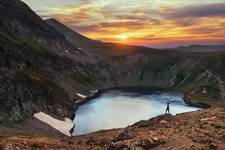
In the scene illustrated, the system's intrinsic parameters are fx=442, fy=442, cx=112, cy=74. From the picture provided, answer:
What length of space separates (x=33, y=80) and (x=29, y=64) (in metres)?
27.4

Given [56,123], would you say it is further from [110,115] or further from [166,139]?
[166,139]

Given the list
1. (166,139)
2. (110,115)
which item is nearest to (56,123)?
(110,115)

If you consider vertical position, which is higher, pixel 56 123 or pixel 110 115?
pixel 56 123

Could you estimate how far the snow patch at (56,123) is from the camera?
140 metres

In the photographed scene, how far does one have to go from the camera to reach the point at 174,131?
48.5 metres

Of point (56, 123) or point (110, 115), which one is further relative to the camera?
point (110, 115)

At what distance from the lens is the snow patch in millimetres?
A: 139663

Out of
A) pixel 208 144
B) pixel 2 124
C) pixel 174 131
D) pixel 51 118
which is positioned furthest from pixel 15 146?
pixel 51 118

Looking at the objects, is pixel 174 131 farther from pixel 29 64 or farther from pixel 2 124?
pixel 29 64

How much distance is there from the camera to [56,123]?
145 meters

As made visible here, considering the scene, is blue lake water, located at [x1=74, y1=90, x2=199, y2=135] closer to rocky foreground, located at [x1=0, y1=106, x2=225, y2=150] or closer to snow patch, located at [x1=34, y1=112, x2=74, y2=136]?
snow patch, located at [x1=34, y1=112, x2=74, y2=136]

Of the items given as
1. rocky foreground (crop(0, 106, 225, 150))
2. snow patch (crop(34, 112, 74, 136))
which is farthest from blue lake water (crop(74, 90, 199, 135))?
rocky foreground (crop(0, 106, 225, 150))

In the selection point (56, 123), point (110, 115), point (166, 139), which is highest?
point (166, 139)

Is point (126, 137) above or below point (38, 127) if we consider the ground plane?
above
